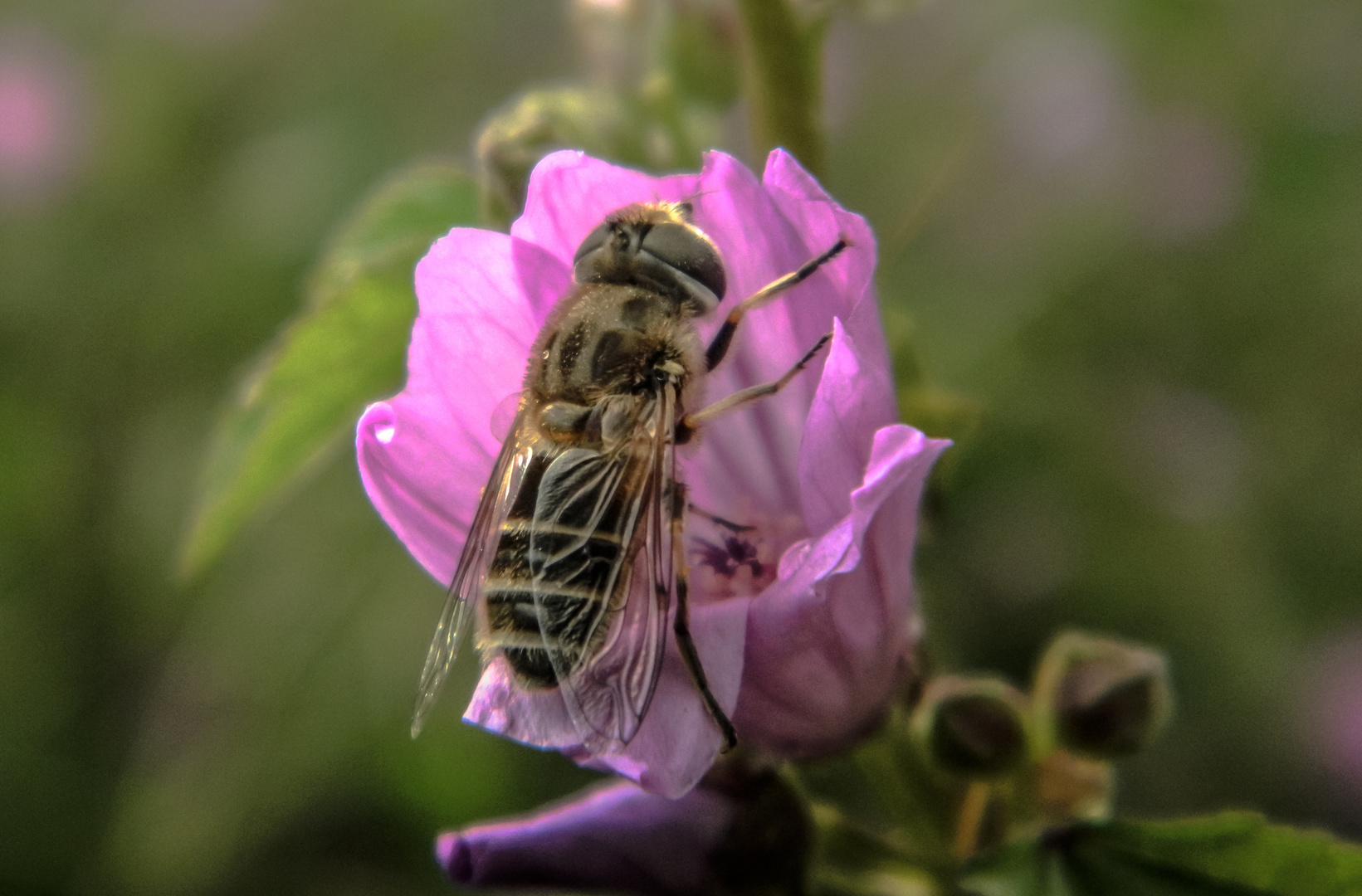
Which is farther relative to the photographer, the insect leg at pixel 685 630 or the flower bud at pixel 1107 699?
the flower bud at pixel 1107 699

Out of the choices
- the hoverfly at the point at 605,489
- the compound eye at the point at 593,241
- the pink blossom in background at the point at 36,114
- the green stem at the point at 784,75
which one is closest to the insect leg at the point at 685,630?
the hoverfly at the point at 605,489

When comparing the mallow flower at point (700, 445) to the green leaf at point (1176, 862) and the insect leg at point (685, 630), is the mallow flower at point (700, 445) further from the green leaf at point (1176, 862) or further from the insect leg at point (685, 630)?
the green leaf at point (1176, 862)

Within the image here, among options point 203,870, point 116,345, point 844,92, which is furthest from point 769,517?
point 844,92

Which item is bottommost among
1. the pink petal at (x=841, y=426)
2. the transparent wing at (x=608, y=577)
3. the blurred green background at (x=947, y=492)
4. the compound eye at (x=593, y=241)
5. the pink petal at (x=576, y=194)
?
the blurred green background at (x=947, y=492)

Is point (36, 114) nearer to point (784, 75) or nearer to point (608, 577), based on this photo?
point (784, 75)

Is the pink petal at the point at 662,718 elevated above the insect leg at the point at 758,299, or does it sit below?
below

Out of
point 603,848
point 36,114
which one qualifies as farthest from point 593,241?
point 36,114
